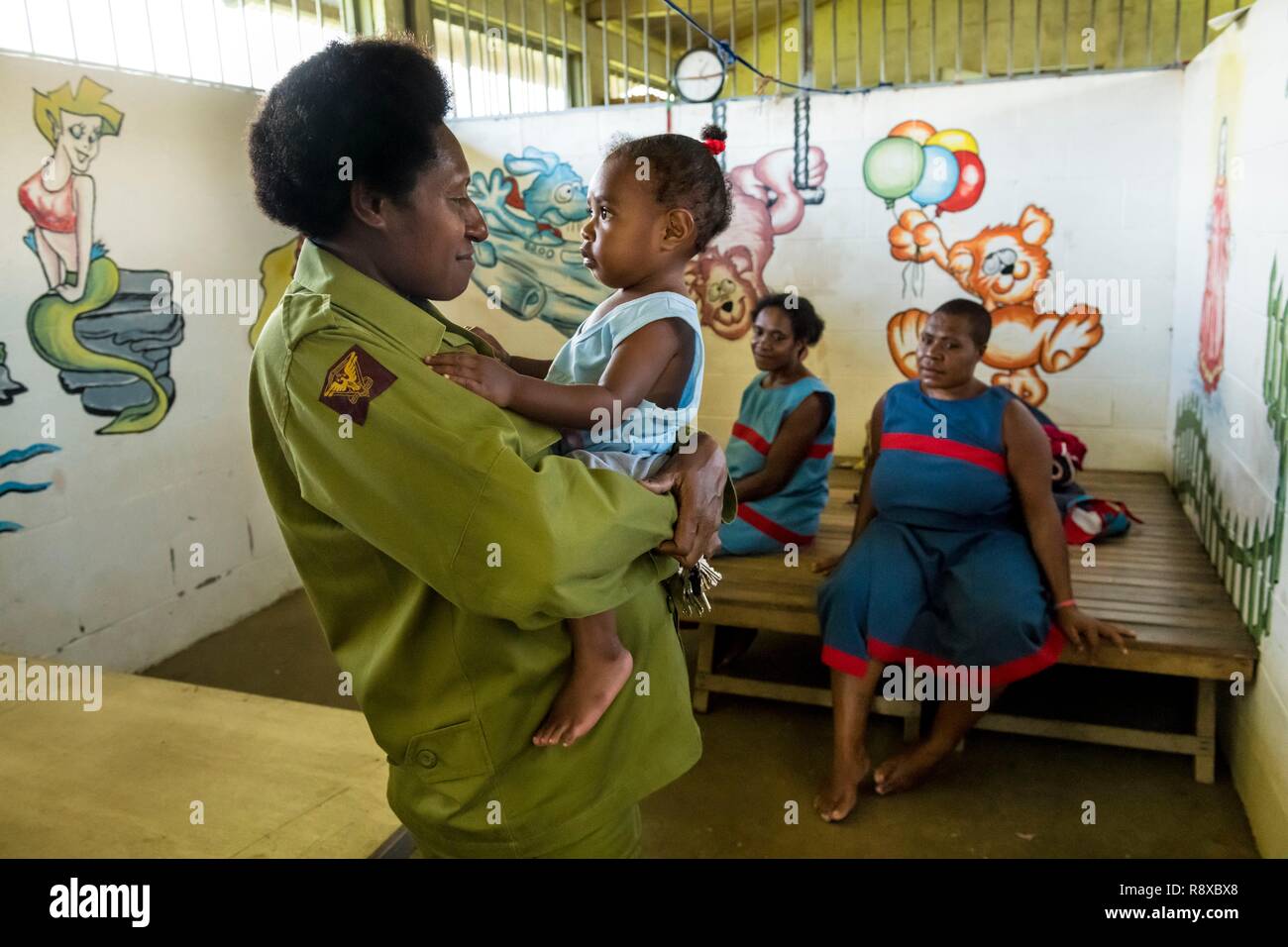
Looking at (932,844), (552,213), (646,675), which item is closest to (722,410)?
(552,213)

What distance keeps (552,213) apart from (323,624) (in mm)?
5020

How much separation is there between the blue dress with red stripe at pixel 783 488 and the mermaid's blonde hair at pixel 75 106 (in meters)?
2.88

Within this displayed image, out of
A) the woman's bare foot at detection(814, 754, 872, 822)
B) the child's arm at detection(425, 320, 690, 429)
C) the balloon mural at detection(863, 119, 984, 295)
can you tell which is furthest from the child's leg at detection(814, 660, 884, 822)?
the balloon mural at detection(863, 119, 984, 295)

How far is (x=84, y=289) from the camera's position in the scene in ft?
13.1

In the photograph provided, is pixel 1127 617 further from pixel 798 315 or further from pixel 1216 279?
pixel 798 315

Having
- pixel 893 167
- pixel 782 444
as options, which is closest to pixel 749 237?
pixel 893 167

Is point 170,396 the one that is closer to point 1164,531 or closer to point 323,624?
point 323,624

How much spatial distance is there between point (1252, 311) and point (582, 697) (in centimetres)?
295

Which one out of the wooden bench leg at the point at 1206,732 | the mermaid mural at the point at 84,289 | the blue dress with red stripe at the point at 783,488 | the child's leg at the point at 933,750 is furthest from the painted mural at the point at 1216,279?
the mermaid mural at the point at 84,289

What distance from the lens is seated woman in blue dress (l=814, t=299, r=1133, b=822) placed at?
312 cm

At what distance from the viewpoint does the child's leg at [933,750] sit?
319cm

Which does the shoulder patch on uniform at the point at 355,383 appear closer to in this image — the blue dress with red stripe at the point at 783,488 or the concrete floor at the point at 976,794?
the concrete floor at the point at 976,794
